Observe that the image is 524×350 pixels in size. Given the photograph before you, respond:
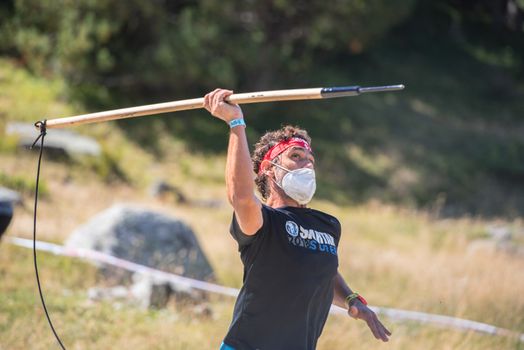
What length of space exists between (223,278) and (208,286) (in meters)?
1.04

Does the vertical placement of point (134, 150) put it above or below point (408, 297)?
above

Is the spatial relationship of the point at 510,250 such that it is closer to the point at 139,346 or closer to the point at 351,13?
the point at 351,13

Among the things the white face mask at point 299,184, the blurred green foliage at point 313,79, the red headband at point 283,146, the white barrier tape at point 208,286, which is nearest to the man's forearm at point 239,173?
the white face mask at point 299,184

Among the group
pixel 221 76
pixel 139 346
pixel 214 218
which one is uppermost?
pixel 221 76

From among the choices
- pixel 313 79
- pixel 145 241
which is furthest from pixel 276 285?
pixel 313 79

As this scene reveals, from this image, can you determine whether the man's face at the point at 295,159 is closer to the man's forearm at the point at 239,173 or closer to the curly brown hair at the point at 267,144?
the curly brown hair at the point at 267,144

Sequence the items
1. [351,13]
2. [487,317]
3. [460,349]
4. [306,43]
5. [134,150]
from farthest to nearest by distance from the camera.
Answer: [306,43] → [351,13] → [134,150] → [487,317] → [460,349]

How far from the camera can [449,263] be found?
41.9ft

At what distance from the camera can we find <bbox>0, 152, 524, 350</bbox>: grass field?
650 centimetres

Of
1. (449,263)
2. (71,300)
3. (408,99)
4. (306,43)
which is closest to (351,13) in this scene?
(306,43)

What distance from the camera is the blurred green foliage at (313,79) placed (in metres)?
20.2

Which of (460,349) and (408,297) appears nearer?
(460,349)

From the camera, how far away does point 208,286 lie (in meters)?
8.50

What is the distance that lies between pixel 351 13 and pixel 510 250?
9.37 m
